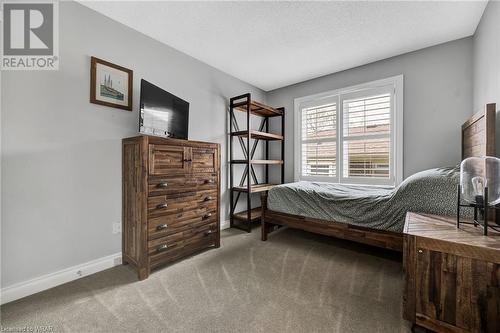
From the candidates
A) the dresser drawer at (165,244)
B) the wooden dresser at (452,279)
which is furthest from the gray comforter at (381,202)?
the dresser drawer at (165,244)

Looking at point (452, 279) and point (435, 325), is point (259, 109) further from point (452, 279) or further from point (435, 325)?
point (435, 325)

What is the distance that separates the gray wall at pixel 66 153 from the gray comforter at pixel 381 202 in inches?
78.1

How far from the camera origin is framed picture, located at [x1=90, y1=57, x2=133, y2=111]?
6.52ft

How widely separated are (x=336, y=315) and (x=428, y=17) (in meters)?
2.91

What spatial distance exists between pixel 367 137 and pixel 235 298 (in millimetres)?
2900

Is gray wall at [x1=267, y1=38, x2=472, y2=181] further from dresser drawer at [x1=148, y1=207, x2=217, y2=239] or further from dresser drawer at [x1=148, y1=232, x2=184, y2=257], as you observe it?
dresser drawer at [x1=148, y1=232, x2=184, y2=257]

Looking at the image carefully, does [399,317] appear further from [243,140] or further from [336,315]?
[243,140]

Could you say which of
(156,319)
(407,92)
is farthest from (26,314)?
(407,92)

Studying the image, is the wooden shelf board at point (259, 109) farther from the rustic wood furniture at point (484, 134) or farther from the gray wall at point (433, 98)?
the rustic wood furniture at point (484, 134)

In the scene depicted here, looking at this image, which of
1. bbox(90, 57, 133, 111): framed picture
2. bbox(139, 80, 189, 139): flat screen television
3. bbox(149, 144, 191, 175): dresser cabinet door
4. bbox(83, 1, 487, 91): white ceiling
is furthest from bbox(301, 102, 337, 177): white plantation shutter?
bbox(90, 57, 133, 111): framed picture

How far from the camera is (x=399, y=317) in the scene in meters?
1.38

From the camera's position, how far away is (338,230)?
229 cm

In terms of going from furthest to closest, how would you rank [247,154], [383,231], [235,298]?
[247,154]
[383,231]
[235,298]

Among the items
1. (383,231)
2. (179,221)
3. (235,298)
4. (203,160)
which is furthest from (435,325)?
(203,160)
